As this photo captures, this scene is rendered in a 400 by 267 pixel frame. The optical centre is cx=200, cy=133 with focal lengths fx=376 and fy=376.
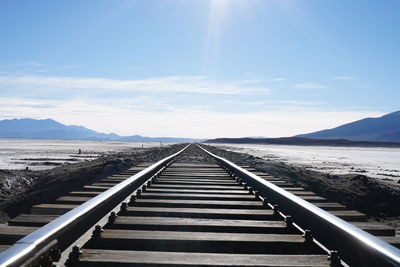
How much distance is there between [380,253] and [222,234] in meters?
1.40

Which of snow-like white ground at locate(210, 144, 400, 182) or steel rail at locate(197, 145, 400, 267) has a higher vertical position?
steel rail at locate(197, 145, 400, 267)

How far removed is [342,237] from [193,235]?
1.17m

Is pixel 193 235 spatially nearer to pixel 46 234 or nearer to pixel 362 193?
pixel 46 234

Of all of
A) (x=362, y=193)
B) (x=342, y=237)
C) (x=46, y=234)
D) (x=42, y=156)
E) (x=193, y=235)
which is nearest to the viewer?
(x=46, y=234)

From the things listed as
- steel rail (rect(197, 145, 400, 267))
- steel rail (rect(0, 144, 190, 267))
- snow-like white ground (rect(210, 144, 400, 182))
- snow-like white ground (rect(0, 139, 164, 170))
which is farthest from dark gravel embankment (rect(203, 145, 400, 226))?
snow-like white ground (rect(0, 139, 164, 170))

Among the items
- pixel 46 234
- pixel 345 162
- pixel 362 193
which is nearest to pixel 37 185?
pixel 362 193

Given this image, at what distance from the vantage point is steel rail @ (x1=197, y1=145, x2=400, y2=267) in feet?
6.71

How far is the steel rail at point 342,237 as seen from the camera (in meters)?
2.04

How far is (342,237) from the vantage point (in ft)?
8.31

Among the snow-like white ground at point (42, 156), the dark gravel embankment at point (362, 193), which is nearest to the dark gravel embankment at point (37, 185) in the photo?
the snow-like white ground at point (42, 156)

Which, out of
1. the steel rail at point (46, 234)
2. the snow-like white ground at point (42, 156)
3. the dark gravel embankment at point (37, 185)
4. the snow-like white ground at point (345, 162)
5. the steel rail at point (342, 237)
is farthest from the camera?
the snow-like white ground at point (42, 156)

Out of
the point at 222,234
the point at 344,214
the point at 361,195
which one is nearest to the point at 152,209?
the point at 222,234

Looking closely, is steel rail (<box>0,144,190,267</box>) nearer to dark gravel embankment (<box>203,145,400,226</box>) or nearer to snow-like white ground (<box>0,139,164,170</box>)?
dark gravel embankment (<box>203,145,400,226</box>)

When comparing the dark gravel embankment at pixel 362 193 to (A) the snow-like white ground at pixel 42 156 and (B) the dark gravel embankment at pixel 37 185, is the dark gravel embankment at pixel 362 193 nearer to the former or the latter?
(B) the dark gravel embankment at pixel 37 185
